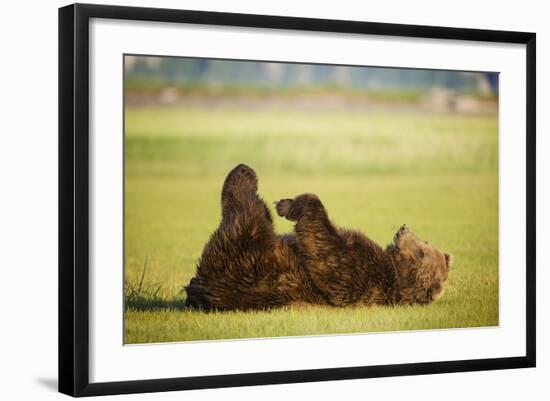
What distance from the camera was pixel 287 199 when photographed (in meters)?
8.23

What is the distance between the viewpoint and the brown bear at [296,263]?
8016 millimetres

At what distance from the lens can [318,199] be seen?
8.29 metres

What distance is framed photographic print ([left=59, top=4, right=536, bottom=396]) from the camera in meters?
7.45

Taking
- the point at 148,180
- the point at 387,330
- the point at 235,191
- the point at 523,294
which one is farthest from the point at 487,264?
the point at 148,180

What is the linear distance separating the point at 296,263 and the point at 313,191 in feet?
1.71

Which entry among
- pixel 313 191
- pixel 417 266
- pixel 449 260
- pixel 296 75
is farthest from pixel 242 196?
pixel 449 260

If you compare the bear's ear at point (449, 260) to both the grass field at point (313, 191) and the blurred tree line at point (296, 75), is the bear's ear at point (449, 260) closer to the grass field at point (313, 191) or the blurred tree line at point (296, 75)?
the grass field at point (313, 191)

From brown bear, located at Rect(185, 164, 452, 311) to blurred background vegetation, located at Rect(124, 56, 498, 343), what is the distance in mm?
83

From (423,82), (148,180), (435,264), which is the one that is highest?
(423,82)

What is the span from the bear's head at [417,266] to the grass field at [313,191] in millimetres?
64

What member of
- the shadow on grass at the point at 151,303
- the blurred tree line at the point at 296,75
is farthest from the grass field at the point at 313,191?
the blurred tree line at the point at 296,75

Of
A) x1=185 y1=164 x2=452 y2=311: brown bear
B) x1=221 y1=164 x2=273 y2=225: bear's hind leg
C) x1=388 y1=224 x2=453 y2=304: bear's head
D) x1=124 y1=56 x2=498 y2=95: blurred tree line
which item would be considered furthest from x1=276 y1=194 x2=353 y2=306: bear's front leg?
x1=124 y1=56 x2=498 y2=95: blurred tree line

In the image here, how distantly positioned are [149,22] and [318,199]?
5.54 feet

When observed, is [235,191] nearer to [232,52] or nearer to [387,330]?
[232,52]
